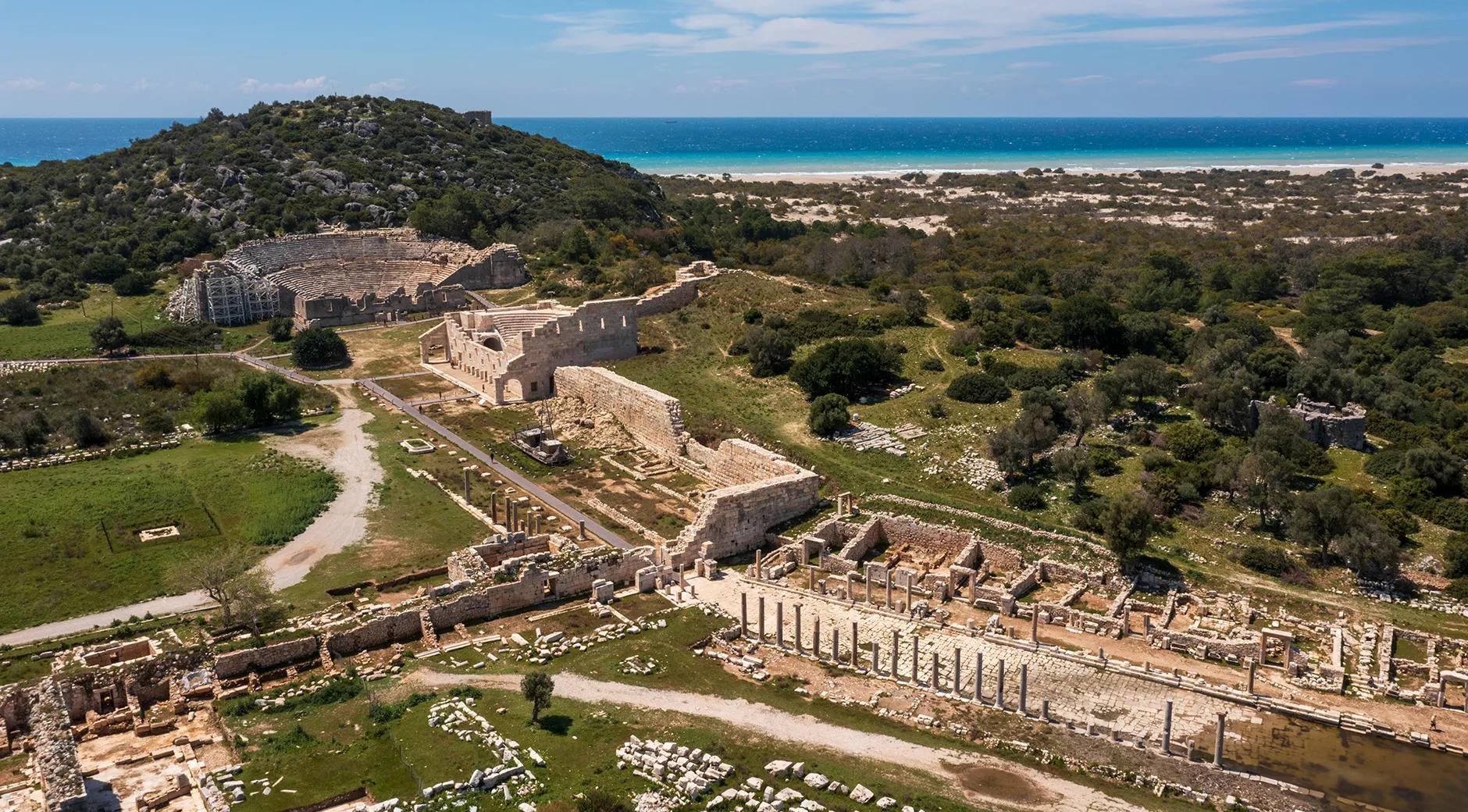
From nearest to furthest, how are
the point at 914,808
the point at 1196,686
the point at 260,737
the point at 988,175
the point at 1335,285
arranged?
the point at 914,808 → the point at 260,737 → the point at 1196,686 → the point at 1335,285 → the point at 988,175

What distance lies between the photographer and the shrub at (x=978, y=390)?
44000mm

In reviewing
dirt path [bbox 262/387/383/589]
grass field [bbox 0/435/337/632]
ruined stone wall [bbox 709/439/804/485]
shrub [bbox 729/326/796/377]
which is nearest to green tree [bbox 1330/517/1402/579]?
ruined stone wall [bbox 709/439/804/485]

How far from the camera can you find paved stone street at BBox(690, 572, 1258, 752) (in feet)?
74.4

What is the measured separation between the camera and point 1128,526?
29.3m

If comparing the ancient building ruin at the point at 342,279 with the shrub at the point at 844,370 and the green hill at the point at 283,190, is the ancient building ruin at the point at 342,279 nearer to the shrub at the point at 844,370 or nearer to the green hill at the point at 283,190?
the green hill at the point at 283,190

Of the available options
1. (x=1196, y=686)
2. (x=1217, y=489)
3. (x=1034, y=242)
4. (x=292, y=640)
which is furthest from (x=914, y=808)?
(x=1034, y=242)

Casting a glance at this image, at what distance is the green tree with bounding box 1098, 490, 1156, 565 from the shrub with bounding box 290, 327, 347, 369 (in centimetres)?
4024

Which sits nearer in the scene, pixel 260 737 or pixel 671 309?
pixel 260 737

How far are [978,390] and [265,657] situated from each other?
29114 millimetres

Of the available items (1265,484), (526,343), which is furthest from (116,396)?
(1265,484)

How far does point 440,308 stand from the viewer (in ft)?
220

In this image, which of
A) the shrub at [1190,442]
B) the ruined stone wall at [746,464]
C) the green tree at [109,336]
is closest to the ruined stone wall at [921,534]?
the ruined stone wall at [746,464]

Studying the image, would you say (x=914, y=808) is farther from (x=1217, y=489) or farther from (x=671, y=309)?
(x=671, y=309)

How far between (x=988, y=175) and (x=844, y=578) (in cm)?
14196
